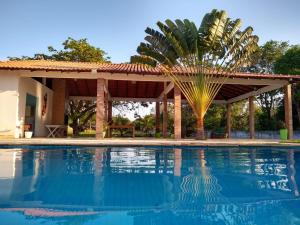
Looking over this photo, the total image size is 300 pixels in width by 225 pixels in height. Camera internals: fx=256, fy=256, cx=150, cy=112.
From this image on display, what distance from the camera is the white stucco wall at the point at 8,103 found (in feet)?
41.6

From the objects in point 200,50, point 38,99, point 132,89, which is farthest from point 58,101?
point 200,50

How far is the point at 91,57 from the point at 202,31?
14181 mm

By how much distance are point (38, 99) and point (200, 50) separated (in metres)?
10.1

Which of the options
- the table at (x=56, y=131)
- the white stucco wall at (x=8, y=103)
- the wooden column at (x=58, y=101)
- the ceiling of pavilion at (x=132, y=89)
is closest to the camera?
the white stucco wall at (x=8, y=103)

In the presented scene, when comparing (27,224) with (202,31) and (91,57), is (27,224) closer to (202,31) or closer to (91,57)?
(202,31)

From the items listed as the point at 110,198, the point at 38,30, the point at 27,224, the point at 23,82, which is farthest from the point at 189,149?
the point at 38,30

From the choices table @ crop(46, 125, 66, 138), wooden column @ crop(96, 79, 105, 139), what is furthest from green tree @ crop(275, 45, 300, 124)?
table @ crop(46, 125, 66, 138)

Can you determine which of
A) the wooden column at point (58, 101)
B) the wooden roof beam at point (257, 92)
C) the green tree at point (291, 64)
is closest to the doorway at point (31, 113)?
the wooden column at point (58, 101)

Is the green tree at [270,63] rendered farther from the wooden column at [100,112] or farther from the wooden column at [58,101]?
the wooden column at [58,101]

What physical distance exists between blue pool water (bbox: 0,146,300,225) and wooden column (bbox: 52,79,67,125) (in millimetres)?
13223

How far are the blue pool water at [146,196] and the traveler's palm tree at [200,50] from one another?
26.5 ft

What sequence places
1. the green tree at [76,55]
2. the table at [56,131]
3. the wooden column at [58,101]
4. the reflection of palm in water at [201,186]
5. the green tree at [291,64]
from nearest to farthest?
the reflection of palm in water at [201,186], the table at [56,131], the wooden column at [58,101], the green tree at [76,55], the green tree at [291,64]

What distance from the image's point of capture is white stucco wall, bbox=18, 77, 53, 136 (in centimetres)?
1348

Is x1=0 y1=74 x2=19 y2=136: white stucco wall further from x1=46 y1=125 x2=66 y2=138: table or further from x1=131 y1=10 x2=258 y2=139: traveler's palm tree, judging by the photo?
x1=131 y1=10 x2=258 y2=139: traveler's palm tree
